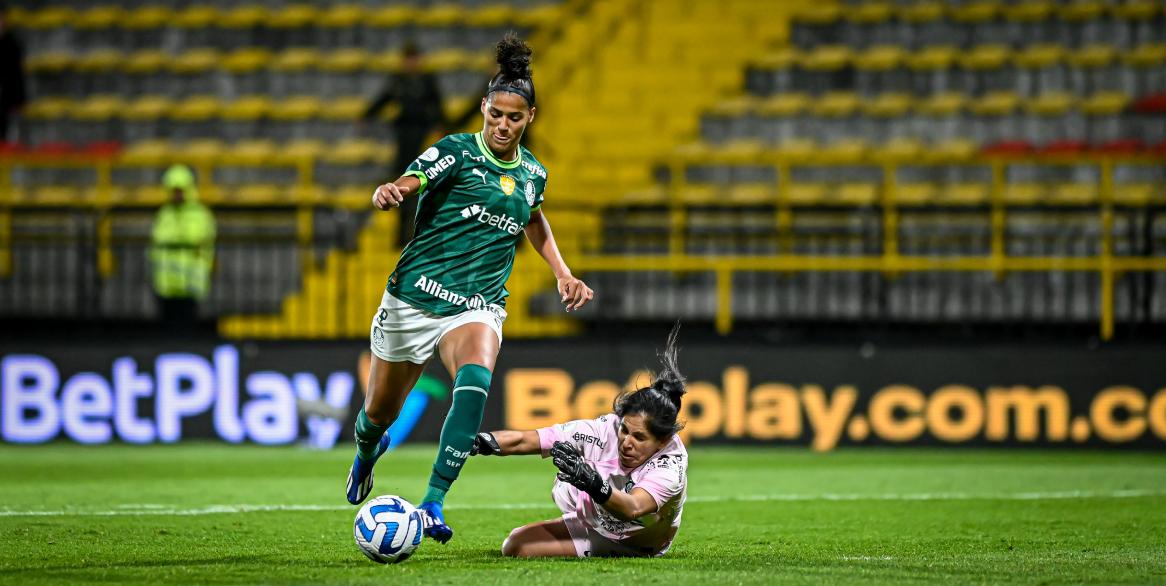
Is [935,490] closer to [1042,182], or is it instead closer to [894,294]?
[894,294]

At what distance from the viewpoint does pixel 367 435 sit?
24.9 feet

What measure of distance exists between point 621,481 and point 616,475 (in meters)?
0.03

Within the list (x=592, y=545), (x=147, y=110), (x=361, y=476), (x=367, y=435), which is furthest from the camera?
(x=147, y=110)

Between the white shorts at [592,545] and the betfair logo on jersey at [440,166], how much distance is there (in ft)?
5.06

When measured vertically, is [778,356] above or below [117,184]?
below

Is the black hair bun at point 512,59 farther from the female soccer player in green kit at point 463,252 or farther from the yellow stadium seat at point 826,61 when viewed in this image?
the yellow stadium seat at point 826,61

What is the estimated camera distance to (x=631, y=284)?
15.5m

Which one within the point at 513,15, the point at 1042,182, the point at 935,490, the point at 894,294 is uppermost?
the point at 513,15

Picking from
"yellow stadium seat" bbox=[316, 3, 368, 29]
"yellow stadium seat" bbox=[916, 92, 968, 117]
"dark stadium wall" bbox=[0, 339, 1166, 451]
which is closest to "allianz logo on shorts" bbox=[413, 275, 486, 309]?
"dark stadium wall" bbox=[0, 339, 1166, 451]

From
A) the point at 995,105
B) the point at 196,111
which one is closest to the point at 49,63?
the point at 196,111

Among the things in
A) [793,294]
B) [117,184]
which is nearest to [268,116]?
[117,184]

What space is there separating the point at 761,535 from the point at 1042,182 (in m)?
10.1

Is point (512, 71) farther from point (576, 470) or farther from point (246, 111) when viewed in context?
point (246, 111)

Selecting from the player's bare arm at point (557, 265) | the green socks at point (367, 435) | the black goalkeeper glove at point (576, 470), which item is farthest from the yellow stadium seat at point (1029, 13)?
the black goalkeeper glove at point (576, 470)
